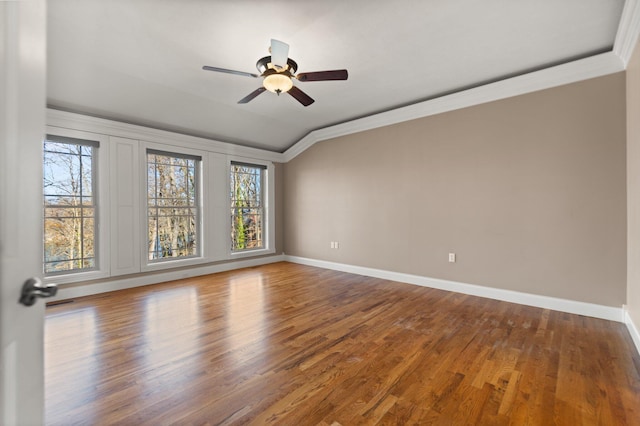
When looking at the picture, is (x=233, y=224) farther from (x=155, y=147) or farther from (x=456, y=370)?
(x=456, y=370)

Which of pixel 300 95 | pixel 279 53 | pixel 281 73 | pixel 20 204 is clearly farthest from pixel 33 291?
→ pixel 300 95

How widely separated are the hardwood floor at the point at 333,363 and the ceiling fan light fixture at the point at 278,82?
2442 millimetres

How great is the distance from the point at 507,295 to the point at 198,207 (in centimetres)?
504

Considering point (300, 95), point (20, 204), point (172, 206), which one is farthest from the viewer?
point (172, 206)

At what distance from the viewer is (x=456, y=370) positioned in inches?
80.7

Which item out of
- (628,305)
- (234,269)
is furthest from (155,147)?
(628,305)

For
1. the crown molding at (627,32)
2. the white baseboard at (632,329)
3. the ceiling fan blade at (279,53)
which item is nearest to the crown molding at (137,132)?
the ceiling fan blade at (279,53)

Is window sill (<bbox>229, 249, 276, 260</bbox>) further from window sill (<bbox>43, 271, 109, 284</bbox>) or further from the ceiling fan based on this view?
the ceiling fan

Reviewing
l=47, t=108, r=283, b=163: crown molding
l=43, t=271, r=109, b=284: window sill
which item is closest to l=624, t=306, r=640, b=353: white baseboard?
l=47, t=108, r=283, b=163: crown molding

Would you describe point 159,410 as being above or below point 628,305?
below

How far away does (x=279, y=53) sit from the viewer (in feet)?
8.07

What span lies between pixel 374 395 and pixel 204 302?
8.35 feet

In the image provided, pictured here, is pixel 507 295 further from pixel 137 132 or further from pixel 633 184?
pixel 137 132

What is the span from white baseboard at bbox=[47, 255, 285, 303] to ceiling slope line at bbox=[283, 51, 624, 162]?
130 inches
